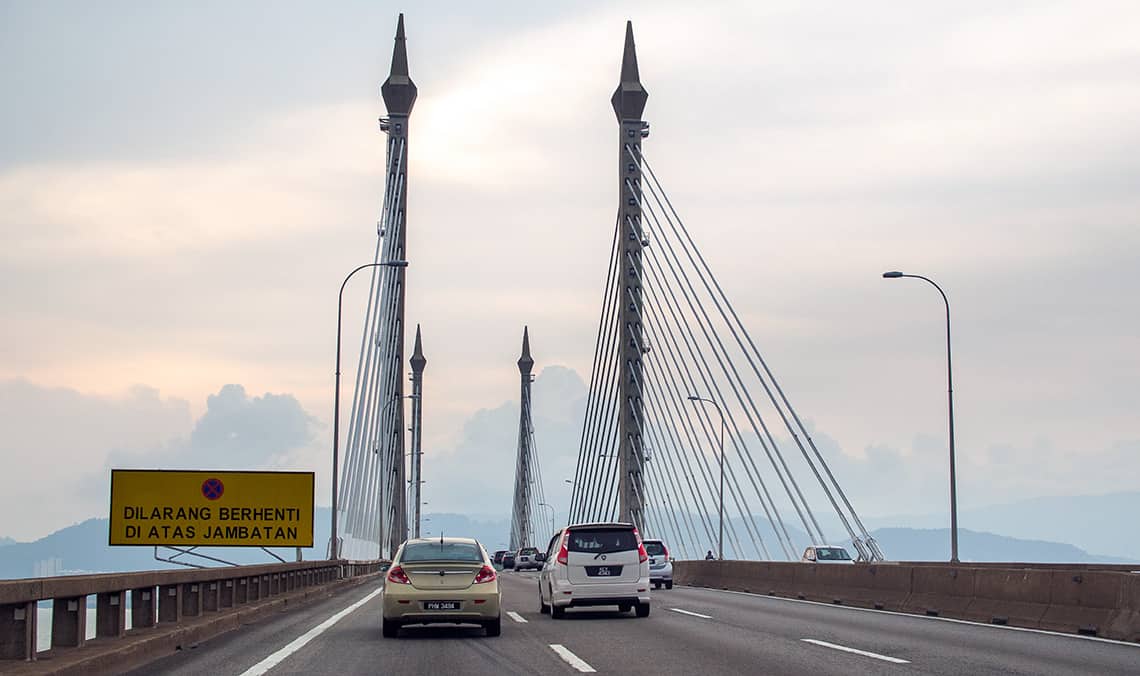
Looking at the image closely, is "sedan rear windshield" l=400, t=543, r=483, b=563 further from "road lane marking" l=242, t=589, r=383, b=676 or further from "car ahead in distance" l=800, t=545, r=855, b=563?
"car ahead in distance" l=800, t=545, r=855, b=563

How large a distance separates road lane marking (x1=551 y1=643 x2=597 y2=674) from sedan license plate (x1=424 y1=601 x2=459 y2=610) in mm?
1907

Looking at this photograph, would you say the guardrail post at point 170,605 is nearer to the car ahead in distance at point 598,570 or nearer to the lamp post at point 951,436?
the car ahead in distance at point 598,570

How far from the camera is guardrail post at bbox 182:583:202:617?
19.5m

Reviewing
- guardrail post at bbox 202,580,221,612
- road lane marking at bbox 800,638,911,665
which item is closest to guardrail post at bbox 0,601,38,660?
road lane marking at bbox 800,638,911,665

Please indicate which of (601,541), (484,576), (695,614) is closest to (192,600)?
(484,576)

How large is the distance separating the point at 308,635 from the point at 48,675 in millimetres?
8035

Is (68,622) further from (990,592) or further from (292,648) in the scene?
(990,592)

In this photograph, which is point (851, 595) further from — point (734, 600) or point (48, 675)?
point (48, 675)

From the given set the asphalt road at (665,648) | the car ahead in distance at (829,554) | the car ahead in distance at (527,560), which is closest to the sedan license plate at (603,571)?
the asphalt road at (665,648)

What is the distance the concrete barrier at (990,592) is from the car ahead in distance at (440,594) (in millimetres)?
7600

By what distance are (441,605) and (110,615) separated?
460cm

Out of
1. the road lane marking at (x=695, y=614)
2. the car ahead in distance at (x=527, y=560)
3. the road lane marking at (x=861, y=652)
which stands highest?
the road lane marking at (x=861, y=652)

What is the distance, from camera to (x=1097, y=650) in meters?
15.4

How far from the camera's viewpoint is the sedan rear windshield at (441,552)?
18750 millimetres
